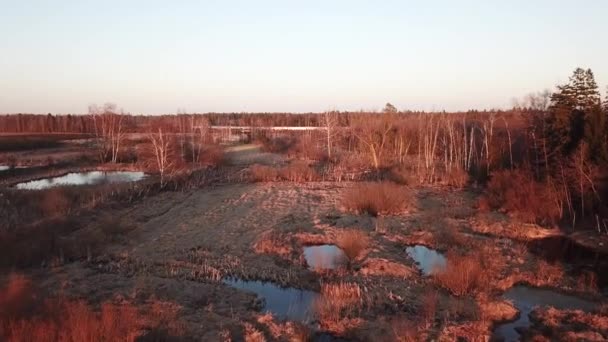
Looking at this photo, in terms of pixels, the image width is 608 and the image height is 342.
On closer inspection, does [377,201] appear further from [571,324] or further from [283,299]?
[571,324]

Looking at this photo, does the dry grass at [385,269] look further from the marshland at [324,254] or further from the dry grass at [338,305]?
the dry grass at [338,305]

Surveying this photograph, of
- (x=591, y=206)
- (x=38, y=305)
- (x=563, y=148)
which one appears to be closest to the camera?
(x=38, y=305)

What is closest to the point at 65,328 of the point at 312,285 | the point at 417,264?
the point at 312,285

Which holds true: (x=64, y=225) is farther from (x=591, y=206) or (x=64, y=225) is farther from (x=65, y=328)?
(x=591, y=206)

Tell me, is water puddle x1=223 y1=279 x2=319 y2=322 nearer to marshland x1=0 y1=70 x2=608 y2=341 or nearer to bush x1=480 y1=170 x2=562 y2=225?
marshland x1=0 y1=70 x2=608 y2=341

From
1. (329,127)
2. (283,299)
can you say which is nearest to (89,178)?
(329,127)

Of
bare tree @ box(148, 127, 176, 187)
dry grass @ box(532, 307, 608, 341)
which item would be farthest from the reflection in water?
dry grass @ box(532, 307, 608, 341)

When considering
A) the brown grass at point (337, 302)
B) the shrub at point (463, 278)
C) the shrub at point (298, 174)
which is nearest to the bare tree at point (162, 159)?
the shrub at point (298, 174)
